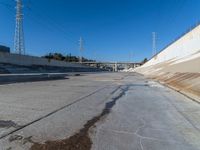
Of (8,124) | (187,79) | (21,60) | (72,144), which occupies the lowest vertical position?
(72,144)

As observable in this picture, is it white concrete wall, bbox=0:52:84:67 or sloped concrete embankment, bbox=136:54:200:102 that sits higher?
white concrete wall, bbox=0:52:84:67

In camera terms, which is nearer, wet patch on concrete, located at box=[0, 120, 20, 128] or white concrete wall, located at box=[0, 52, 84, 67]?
wet patch on concrete, located at box=[0, 120, 20, 128]

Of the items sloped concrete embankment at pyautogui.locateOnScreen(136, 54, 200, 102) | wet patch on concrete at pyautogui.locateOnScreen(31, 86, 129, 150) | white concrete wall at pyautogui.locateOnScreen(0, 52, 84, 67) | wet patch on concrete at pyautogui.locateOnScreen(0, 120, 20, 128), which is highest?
white concrete wall at pyautogui.locateOnScreen(0, 52, 84, 67)

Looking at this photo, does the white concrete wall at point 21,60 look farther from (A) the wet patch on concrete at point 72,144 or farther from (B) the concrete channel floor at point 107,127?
(A) the wet patch on concrete at point 72,144

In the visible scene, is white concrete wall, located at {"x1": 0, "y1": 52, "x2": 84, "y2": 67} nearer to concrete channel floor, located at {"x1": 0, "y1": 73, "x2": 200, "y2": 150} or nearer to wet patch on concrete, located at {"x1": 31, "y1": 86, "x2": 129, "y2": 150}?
concrete channel floor, located at {"x1": 0, "y1": 73, "x2": 200, "y2": 150}

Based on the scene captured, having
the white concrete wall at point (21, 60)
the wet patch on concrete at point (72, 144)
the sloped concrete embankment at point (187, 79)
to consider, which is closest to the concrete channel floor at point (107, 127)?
the wet patch on concrete at point (72, 144)

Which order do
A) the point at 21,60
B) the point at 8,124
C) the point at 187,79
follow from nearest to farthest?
the point at 8,124 < the point at 187,79 < the point at 21,60

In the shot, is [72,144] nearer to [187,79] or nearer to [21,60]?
[187,79]

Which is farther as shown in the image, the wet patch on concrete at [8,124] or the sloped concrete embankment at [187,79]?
the sloped concrete embankment at [187,79]

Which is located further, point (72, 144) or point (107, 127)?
point (107, 127)

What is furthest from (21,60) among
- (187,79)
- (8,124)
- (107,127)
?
(107,127)

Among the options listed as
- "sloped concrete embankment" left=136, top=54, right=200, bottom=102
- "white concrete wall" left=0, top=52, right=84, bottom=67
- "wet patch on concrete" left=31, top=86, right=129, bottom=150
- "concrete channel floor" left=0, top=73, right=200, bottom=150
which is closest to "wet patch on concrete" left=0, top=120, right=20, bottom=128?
"concrete channel floor" left=0, top=73, right=200, bottom=150

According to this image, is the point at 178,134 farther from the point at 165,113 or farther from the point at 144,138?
the point at 165,113

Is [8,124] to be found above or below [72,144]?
above
